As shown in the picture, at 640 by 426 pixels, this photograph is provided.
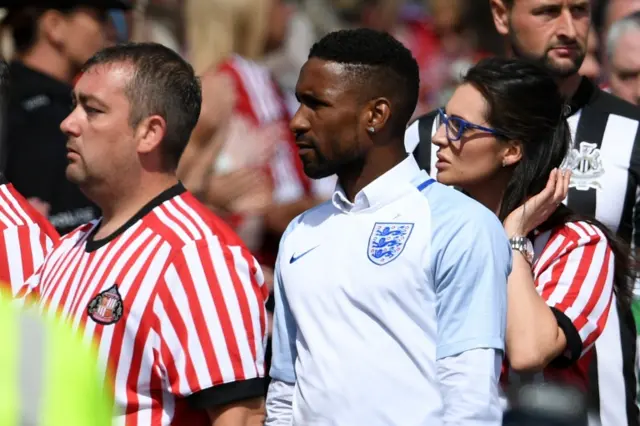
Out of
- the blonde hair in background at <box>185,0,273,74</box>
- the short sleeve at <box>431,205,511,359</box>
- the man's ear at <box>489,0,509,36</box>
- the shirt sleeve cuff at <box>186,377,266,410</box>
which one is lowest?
the shirt sleeve cuff at <box>186,377,266,410</box>

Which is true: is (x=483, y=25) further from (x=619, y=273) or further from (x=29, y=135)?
(x=619, y=273)

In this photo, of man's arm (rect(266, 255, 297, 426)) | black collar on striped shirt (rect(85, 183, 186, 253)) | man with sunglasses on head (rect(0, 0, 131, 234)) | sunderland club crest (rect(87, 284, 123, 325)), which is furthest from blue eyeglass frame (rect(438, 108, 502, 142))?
man with sunglasses on head (rect(0, 0, 131, 234))

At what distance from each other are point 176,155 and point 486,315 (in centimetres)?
115

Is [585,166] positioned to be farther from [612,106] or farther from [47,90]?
[47,90]

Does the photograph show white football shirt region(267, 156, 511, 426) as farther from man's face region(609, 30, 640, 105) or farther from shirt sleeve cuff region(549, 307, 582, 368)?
man's face region(609, 30, 640, 105)

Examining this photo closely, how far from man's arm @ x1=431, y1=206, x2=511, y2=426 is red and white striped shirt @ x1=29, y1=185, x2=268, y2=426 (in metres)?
0.58

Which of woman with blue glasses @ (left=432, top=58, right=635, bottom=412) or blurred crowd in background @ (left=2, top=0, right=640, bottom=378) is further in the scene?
blurred crowd in background @ (left=2, top=0, right=640, bottom=378)

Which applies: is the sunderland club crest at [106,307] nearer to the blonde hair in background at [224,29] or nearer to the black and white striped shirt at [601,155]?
the black and white striped shirt at [601,155]

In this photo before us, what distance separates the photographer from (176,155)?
3.94m

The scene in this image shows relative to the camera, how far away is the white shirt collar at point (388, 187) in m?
3.49

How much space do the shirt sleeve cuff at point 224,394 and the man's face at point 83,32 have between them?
9.33ft

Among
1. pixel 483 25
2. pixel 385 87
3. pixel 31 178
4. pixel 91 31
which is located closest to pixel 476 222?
pixel 385 87

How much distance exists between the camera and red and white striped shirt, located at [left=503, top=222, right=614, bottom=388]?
3.65 metres

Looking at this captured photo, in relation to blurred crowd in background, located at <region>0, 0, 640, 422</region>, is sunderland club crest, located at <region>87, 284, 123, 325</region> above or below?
below
